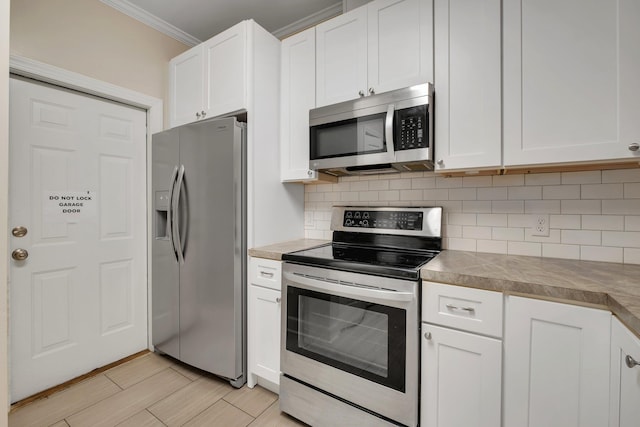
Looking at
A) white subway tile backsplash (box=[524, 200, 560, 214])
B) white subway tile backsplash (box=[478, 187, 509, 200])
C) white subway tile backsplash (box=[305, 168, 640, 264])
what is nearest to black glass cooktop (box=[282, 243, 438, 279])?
white subway tile backsplash (box=[305, 168, 640, 264])

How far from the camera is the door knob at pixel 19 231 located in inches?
69.4

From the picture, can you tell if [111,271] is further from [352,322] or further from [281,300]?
[352,322]

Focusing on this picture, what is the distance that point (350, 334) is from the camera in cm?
146

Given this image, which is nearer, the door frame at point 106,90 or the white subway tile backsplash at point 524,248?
the white subway tile backsplash at point 524,248

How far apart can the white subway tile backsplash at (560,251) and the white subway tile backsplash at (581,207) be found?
179 millimetres

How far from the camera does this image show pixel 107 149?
7.17ft

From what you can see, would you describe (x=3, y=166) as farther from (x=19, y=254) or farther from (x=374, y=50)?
(x=374, y=50)

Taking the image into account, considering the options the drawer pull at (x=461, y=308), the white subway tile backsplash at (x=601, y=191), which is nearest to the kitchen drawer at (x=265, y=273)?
the drawer pull at (x=461, y=308)

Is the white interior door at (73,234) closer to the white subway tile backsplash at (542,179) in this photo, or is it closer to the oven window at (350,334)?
the oven window at (350,334)

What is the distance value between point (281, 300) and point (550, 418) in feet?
4.21

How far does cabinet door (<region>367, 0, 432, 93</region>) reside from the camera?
1559mm

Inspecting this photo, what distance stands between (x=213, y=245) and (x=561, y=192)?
2057 mm

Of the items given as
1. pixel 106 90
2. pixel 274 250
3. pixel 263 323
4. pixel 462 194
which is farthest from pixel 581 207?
Result: pixel 106 90

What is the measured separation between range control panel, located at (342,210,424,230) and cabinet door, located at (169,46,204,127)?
1.42m
